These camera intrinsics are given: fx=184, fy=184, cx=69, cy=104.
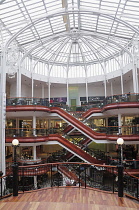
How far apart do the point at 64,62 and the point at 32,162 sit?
927 inches

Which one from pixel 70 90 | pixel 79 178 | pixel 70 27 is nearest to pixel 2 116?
pixel 79 178

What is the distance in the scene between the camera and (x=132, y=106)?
19062 millimetres

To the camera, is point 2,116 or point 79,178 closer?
point 79,178

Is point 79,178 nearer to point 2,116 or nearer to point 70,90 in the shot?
point 2,116

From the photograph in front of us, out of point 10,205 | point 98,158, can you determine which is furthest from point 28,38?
point 10,205

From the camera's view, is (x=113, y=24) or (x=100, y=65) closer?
(x=113, y=24)

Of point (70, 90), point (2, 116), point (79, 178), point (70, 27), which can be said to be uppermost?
point (70, 27)

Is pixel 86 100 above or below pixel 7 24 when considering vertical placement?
below

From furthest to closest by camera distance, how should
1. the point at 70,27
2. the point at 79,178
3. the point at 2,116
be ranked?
the point at 70,27, the point at 2,116, the point at 79,178

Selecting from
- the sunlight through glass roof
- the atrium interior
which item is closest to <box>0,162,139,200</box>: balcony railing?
the atrium interior

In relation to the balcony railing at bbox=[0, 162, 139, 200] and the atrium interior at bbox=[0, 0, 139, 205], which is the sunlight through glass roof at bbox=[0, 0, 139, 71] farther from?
the balcony railing at bbox=[0, 162, 139, 200]

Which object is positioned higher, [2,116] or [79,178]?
[2,116]

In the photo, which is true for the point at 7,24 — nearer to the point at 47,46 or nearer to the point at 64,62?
the point at 47,46

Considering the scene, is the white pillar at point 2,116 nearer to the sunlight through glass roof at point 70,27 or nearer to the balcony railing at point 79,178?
the balcony railing at point 79,178
